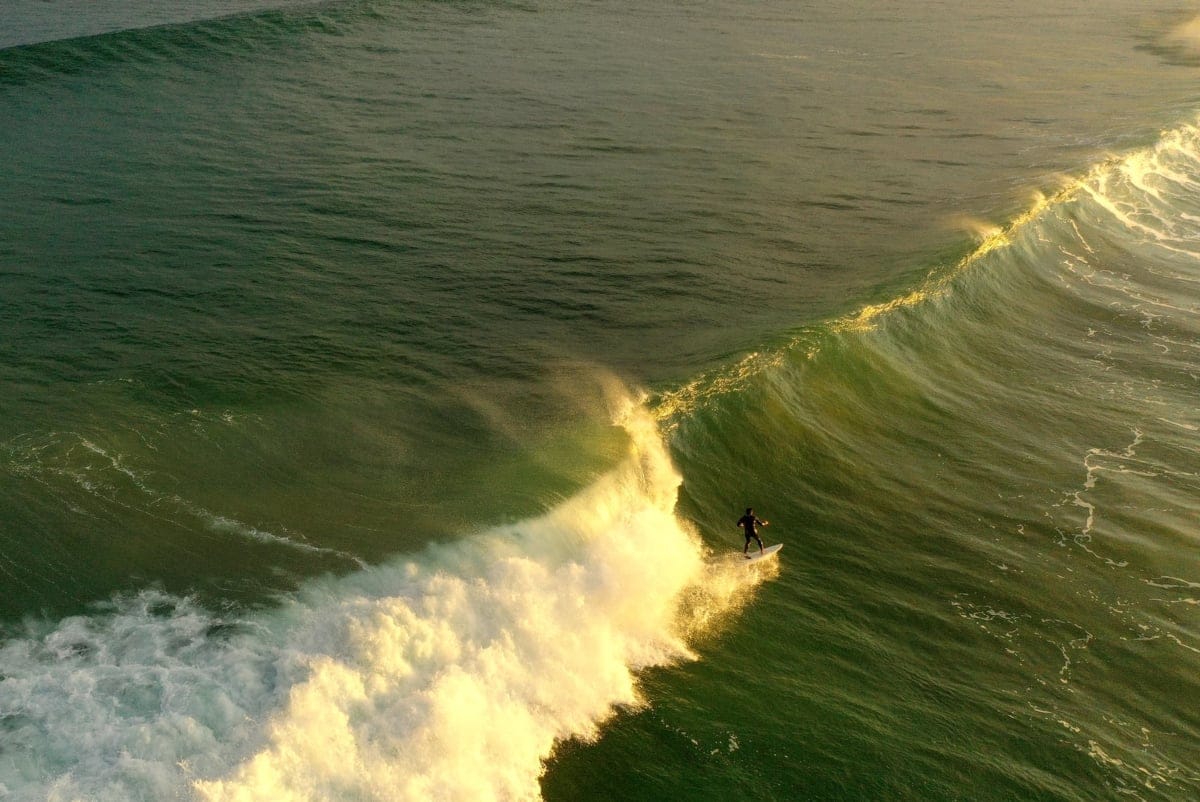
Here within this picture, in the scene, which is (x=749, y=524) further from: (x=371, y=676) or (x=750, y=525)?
(x=371, y=676)

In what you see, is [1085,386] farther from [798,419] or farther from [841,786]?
[841,786]

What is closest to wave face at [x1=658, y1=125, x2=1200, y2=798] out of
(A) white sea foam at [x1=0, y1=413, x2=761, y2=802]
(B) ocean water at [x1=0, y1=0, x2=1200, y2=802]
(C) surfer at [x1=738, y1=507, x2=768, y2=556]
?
(B) ocean water at [x1=0, y1=0, x2=1200, y2=802]

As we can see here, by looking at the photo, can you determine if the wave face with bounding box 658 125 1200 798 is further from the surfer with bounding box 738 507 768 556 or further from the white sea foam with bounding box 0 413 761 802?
the white sea foam with bounding box 0 413 761 802

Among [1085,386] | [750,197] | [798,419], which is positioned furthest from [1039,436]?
[750,197]

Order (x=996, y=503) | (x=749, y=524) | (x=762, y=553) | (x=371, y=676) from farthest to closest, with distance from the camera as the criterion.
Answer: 1. (x=996, y=503)
2. (x=762, y=553)
3. (x=749, y=524)
4. (x=371, y=676)

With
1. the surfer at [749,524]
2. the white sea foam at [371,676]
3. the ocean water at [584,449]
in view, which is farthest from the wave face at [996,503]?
the white sea foam at [371,676]

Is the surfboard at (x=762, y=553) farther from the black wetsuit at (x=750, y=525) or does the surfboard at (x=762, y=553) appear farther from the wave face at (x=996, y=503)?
the wave face at (x=996, y=503)

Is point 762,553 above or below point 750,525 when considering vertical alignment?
below

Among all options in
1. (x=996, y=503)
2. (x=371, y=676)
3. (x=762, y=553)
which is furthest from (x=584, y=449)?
(x=996, y=503)
